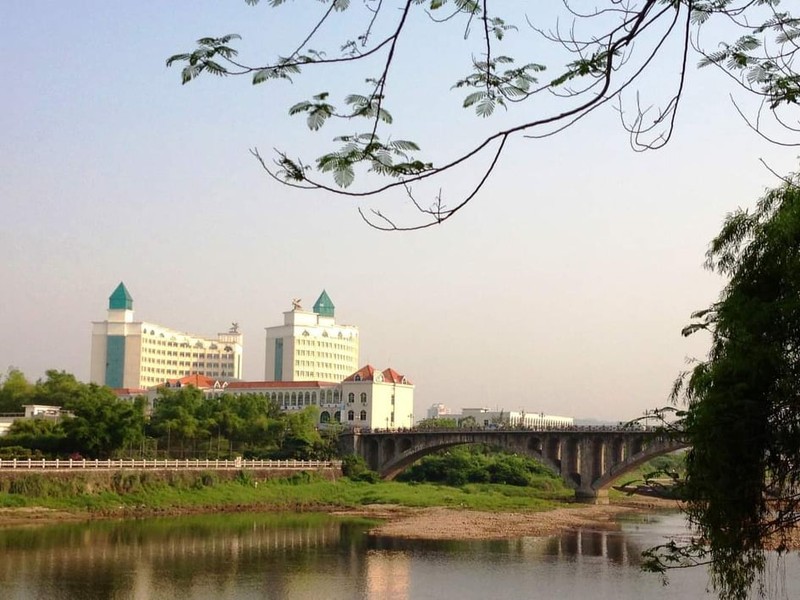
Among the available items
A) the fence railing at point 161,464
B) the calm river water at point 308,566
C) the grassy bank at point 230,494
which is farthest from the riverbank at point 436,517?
the fence railing at point 161,464

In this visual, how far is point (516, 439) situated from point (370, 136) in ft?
195

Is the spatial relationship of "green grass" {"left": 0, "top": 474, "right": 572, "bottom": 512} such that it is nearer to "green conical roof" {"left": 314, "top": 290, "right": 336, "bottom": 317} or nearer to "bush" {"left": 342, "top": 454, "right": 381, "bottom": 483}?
"bush" {"left": 342, "top": 454, "right": 381, "bottom": 483}

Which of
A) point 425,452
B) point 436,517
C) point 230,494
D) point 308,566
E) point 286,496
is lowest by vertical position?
point 308,566

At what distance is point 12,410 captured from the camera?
253 feet

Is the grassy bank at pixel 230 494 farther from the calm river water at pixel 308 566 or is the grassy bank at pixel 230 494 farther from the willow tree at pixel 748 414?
the willow tree at pixel 748 414

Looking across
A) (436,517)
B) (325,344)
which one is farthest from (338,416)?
(325,344)

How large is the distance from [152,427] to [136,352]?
67.5 metres

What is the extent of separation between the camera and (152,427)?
65250 millimetres

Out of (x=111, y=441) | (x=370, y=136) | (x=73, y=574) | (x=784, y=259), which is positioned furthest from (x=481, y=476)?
(x=370, y=136)

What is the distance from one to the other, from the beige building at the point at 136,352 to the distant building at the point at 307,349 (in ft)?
45.8

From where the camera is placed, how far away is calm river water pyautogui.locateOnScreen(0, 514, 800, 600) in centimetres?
2898

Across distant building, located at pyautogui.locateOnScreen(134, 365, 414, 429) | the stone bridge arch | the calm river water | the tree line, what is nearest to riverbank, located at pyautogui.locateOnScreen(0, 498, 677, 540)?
the calm river water

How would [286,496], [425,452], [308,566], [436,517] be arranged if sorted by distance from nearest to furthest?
[308,566], [436,517], [286,496], [425,452]

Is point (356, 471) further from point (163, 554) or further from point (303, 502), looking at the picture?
point (163, 554)
